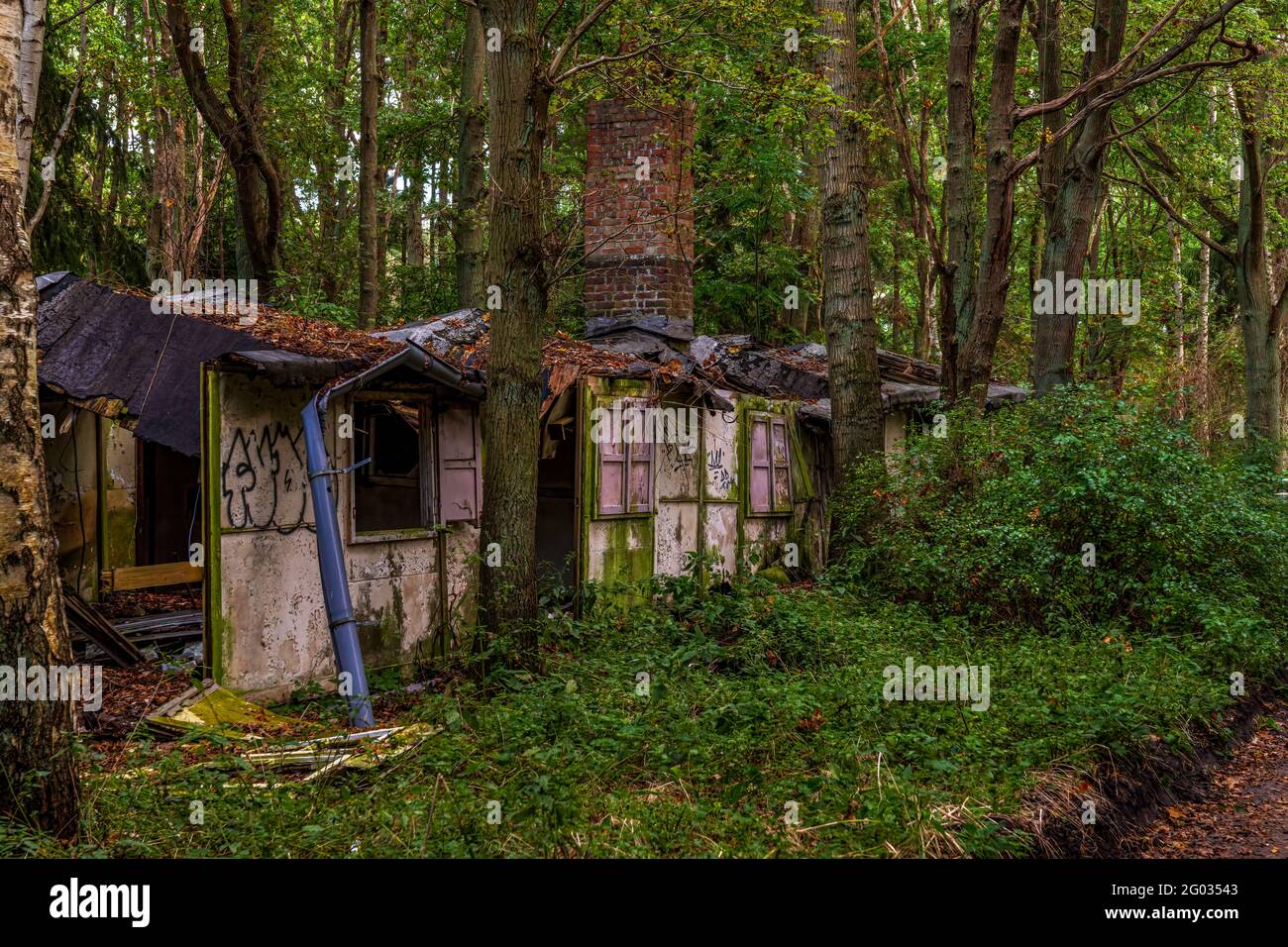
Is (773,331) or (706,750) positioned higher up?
(773,331)

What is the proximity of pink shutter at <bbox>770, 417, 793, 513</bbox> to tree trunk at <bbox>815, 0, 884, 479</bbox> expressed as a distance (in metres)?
1.19

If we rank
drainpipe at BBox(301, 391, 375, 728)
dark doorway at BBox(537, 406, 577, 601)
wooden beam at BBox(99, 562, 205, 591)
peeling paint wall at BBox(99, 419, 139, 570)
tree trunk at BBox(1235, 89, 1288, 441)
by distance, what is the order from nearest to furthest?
drainpipe at BBox(301, 391, 375, 728) → wooden beam at BBox(99, 562, 205, 591) → peeling paint wall at BBox(99, 419, 139, 570) → dark doorway at BBox(537, 406, 577, 601) → tree trunk at BBox(1235, 89, 1288, 441)

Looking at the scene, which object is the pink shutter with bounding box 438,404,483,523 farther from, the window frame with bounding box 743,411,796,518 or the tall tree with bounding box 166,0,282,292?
the tall tree with bounding box 166,0,282,292

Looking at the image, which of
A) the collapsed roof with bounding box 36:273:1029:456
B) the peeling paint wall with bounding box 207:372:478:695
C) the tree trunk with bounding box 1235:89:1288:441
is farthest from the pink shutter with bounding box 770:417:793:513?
the tree trunk with bounding box 1235:89:1288:441

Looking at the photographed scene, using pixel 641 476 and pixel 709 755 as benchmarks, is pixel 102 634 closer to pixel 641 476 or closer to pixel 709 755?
pixel 709 755

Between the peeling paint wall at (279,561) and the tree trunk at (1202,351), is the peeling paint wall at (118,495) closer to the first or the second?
the peeling paint wall at (279,561)

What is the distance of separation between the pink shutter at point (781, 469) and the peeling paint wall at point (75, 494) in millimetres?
8374

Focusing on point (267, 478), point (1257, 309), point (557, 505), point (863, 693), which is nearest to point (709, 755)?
point (863, 693)

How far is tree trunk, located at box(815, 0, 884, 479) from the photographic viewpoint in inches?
550

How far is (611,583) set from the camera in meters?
11.6

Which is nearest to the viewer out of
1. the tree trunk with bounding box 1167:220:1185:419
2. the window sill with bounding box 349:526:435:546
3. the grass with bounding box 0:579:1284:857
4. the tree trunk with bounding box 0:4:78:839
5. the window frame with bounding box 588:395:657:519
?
the tree trunk with bounding box 0:4:78:839

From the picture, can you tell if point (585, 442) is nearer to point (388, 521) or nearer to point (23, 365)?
point (388, 521)

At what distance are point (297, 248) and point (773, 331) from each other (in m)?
9.32
